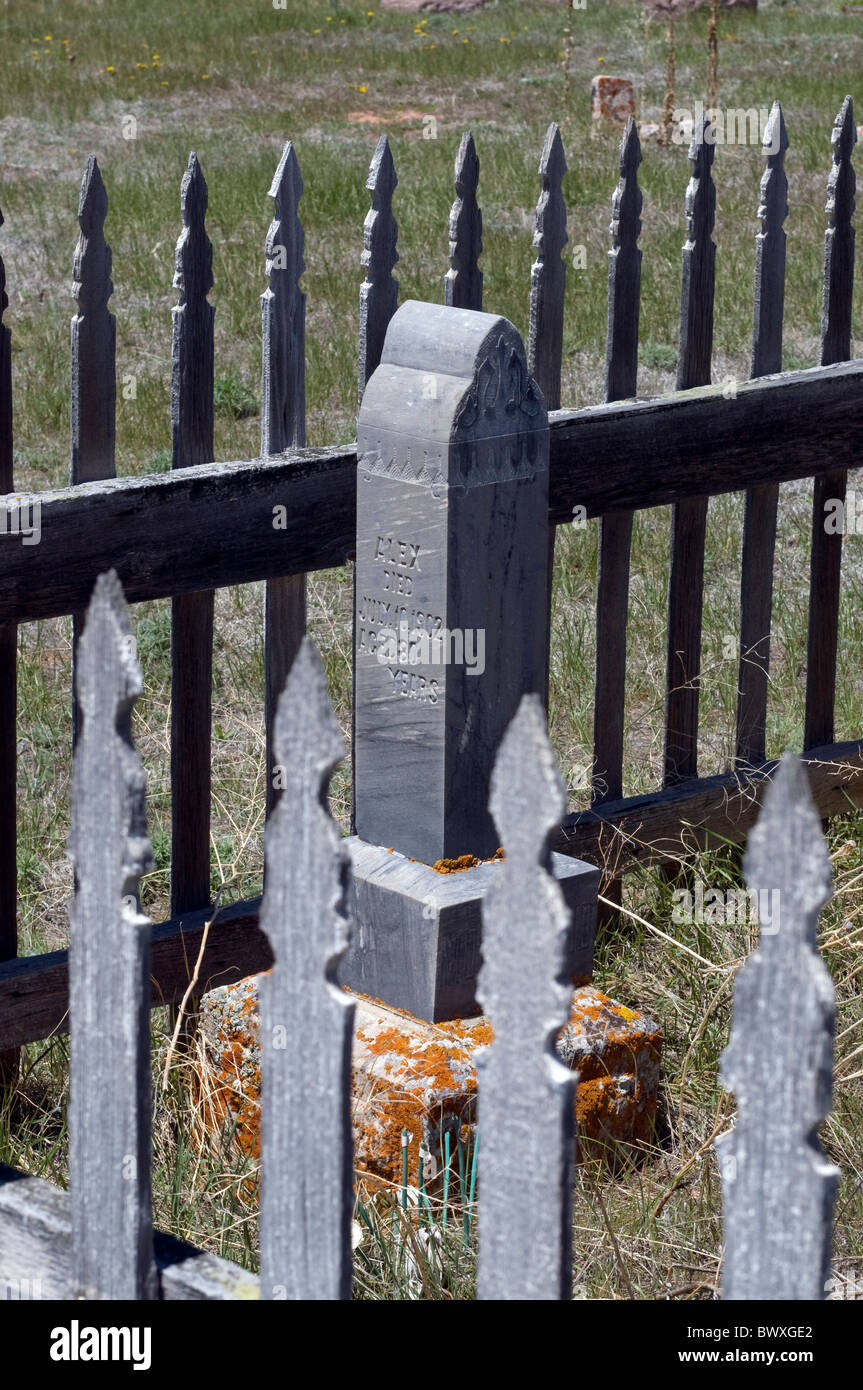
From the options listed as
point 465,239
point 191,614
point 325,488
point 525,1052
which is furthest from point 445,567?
point 525,1052

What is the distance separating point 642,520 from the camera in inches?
237

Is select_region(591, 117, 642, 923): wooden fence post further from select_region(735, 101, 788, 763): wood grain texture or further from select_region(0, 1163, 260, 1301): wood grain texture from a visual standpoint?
select_region(0, 1163, 260, 1301): wood grain texture

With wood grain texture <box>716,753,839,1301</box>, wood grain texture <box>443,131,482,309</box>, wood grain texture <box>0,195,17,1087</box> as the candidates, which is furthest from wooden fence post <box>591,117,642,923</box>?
wood grain texture <box>716,753,839,1301</box>

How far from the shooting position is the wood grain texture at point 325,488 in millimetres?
2912

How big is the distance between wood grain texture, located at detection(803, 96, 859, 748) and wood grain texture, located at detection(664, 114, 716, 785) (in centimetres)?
30

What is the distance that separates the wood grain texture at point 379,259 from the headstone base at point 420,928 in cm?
90

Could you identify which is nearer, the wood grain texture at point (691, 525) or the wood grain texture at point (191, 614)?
the wood grain texture at point (191, 614)

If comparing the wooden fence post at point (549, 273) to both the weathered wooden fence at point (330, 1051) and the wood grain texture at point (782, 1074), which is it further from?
the wood grain texture at point (782, 1074)

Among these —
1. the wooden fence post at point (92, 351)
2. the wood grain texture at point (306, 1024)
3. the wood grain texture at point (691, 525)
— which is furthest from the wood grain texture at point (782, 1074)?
the wood grain texture at point (691, 525)

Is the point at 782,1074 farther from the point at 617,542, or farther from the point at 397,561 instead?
the point at 617,542

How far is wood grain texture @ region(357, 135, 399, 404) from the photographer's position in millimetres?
3178

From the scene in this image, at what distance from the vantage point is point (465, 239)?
10.9ft
